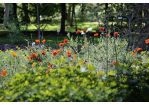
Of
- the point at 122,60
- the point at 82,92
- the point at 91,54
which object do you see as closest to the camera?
the point at 82,92

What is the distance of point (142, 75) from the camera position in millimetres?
2420

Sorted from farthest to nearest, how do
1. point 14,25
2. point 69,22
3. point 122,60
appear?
point 69,22 < point 14,25 < point 122,60

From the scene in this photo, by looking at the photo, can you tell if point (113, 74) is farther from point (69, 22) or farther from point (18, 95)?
point (69, 22)

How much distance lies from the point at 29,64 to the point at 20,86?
1.04m

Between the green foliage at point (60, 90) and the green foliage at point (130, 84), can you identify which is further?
the green foliage at point (130, 84)

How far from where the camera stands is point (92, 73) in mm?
2309

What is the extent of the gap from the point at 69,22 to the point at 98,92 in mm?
17800

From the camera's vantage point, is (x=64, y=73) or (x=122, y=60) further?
(x=122, y=60)

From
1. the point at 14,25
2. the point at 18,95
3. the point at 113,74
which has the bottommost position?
the point at 18,95

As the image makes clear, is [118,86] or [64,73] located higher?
[64,73]

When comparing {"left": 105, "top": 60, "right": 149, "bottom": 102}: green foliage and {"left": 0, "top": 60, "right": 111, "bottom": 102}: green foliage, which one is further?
{"left": 105, "top": 60, "right": 149, "bottom": 102}: green foliage

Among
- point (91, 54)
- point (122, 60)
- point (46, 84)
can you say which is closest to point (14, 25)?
point (91, 54)

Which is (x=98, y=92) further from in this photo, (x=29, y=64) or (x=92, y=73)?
(x=29, y=64)

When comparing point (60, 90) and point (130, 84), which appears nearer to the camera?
point (60, 90)
